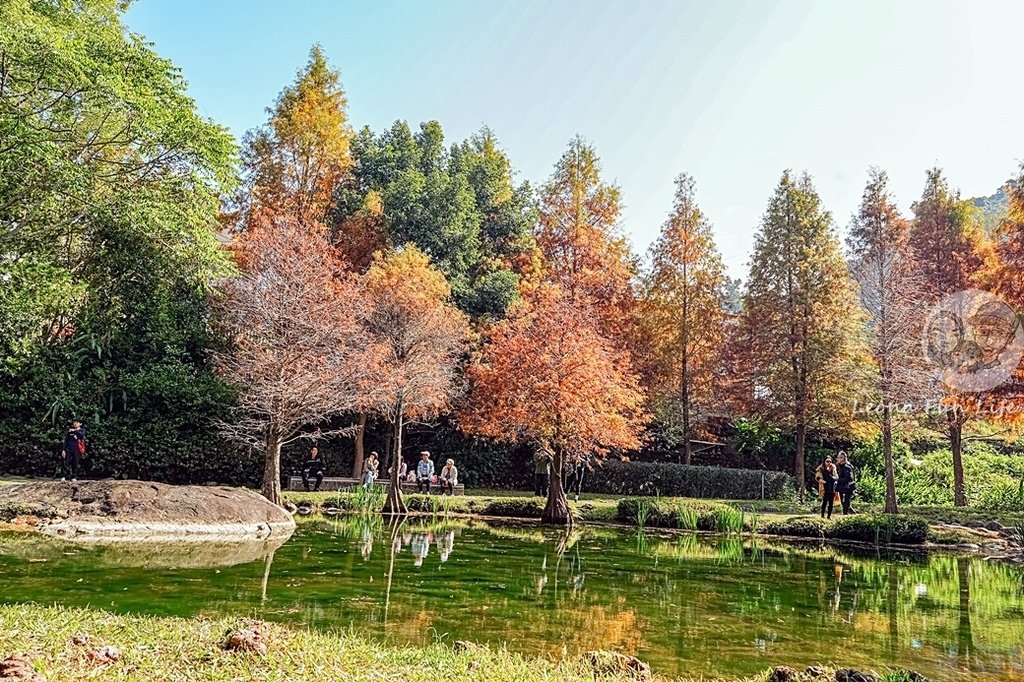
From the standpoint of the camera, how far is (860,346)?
2256cm

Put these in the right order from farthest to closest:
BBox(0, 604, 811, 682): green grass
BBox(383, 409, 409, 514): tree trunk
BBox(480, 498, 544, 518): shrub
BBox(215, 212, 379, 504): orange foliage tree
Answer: BBox(215, 212, 379, 504): orange foliage tree
BBox(480, 498, 544, 518): shrub
BBox(383, 409, 409, 514): tree trunk
BBox(0, 604, 811, 682): green grass

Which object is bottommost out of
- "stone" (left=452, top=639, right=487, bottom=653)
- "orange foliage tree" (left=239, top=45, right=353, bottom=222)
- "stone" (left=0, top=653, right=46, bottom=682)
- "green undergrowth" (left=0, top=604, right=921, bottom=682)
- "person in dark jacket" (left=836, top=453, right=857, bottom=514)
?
"stone" (left=452, top=639, right=487, bottom=653)

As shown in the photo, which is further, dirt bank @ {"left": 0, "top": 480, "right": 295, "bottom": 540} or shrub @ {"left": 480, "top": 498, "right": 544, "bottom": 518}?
shrub @ {"left": 480, "top": 498, "right": 544, "bottom": 518}

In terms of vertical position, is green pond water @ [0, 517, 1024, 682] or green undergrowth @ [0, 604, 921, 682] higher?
green undergrowth @ [0, 604, 921, 682]

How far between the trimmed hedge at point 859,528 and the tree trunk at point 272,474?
1092 centimetres

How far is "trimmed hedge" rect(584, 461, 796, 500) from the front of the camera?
23609mm

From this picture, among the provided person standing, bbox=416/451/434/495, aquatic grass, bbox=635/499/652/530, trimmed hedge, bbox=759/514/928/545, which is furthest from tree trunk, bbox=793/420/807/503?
person standing, bbox=416/451/434/495

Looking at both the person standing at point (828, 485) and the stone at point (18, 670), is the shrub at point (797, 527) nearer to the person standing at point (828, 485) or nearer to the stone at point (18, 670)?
the person standing at point (828, 485)

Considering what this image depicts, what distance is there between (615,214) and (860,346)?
395 inches

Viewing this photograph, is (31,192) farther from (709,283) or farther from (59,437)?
(709,283)

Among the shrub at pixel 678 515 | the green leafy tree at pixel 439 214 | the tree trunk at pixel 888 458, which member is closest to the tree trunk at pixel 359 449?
the green leafy tree at pixel 439 214

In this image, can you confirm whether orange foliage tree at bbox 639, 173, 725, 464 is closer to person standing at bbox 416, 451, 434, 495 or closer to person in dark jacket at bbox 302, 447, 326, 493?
person standing at bbox 416, 451, 434, 495

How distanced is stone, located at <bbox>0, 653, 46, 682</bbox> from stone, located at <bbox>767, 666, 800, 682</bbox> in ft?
13.0

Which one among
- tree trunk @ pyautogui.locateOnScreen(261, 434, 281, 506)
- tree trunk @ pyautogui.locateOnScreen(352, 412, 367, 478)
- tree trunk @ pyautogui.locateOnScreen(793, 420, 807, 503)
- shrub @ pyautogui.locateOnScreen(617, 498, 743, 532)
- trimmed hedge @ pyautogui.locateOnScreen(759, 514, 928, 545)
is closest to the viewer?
trimmed hedge @ pyautogui.locateOnScreen(759, 514, 928, 545)
